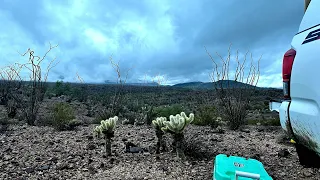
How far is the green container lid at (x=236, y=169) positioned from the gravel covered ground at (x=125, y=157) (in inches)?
38.5

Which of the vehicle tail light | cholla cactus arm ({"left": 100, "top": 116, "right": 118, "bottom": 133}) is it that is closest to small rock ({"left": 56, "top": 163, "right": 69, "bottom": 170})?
cholla cactus arm ({"left": 100, "top": 116, "right": 118, "bottom": 133})

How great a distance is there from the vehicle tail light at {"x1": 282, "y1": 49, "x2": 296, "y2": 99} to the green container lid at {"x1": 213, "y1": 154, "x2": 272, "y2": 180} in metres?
Answer: 0.74

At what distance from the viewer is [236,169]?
2.53 meters

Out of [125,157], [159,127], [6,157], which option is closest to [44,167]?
[6,157]

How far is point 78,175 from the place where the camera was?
3832 millimetres

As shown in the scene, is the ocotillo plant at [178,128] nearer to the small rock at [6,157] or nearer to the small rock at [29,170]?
the small rock at [29,170]

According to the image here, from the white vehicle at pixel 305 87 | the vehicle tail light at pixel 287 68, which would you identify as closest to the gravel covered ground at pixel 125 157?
the white vehicle at pixel 305 87

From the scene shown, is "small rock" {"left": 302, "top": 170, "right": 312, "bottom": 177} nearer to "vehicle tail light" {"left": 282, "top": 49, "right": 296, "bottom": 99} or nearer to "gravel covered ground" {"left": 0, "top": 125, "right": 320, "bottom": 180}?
"gravel covered ground" {"left": 0, "top": 125, "right": 320, "bottom": 180}

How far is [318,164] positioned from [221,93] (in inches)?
211

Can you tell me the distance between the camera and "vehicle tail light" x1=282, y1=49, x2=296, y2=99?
250cm

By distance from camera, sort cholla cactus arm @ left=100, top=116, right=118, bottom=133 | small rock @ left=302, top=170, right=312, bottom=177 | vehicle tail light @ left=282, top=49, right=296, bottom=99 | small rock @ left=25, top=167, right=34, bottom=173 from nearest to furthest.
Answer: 1. vehicle tail light @ left=282, top=49, right=296, bottom=99
2. small rock @ left=302, top=170, right=312, bottom=177
3. small rock @ left=25, top=167, right=34, bottom=173
4. cholla cactus arm @ left=100, top=116, right=118, bottom=133

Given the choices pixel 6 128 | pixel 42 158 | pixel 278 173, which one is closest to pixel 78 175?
pixel 42 158

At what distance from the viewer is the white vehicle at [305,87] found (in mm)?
2133

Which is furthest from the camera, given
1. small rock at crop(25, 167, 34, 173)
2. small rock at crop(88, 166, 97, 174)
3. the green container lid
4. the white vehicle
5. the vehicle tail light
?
small rock at crop(25, 167, 34, 173)
